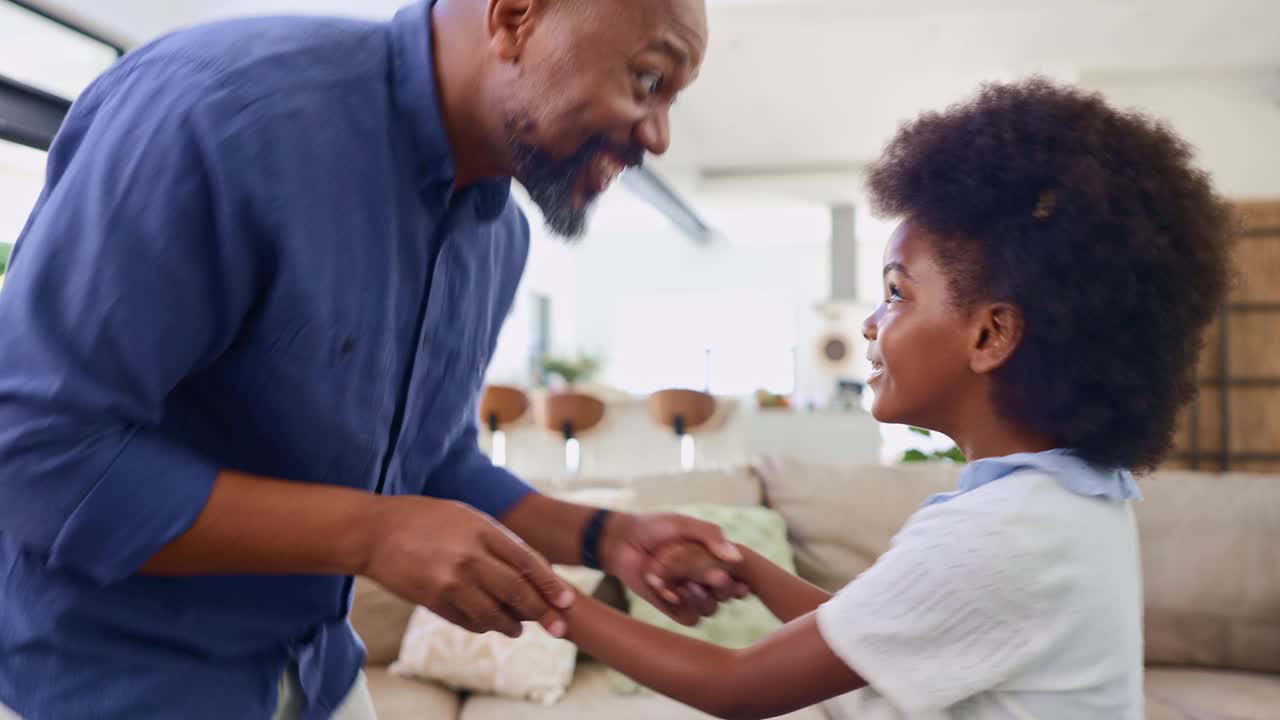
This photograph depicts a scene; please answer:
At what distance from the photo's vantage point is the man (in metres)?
0.61

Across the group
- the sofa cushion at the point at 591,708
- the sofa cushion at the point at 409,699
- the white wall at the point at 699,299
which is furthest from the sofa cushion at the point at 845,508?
the white wall at the point at 699,299

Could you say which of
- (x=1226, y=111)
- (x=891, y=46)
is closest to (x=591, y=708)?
(x=891, y=46)

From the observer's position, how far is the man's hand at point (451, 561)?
0.67 meters

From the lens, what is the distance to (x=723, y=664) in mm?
917

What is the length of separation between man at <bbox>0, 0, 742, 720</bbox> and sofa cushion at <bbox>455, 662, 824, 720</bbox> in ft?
4.32

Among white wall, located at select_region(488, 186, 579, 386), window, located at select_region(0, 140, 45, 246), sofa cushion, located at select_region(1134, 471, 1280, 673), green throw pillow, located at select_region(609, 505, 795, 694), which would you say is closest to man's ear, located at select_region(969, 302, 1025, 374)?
green throw pillow, located at select_region(609, 505, 795, 694)

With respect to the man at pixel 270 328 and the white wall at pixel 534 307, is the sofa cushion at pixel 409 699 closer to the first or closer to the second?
the man at pixel 270 328

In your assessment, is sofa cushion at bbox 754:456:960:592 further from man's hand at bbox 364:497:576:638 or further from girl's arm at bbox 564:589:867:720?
man's hand at bbox 364:497:576:638

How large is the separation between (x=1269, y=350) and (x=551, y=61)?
5799mm

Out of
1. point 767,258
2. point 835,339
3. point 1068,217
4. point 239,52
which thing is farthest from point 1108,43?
point 767,258

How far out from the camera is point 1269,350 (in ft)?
17.6

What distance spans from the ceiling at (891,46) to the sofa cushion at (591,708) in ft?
12.6

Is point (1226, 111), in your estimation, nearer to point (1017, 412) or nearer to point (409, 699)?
point (409, 699)

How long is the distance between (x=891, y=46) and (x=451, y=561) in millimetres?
6239
